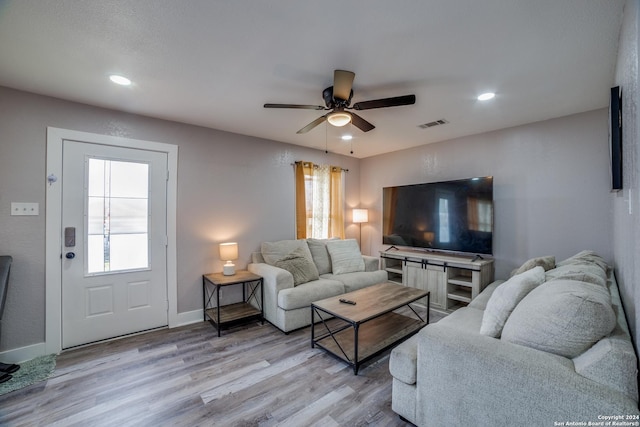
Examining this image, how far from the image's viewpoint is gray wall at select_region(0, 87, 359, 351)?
2432 mm

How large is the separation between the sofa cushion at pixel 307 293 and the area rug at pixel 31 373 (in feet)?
6.75

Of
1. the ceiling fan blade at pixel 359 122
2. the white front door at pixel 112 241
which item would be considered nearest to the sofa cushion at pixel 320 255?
the white front door at pixel 112 241

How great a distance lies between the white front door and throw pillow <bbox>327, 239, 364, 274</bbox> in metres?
2.23

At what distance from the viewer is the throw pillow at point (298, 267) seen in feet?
11.2

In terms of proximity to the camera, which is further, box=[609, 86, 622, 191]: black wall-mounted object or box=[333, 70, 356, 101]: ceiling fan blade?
box=[333, 70, 356, 101]: ceiling fan blade

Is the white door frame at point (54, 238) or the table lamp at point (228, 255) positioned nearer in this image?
the white door frame at point (54, 238)

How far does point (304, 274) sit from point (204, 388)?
165 centimetres

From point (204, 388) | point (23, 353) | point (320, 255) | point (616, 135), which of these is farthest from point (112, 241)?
point (616, 135)

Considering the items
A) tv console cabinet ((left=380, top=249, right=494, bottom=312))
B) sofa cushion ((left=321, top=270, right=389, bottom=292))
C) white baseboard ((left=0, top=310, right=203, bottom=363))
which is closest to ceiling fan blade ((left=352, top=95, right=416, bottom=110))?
sofa cushion ((left=321, top=270, right=389, bottom=292))

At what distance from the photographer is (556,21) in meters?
1.59

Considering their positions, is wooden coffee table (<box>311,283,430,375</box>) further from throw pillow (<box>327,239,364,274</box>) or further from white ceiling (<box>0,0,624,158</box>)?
white ceiling (<box>0,0,624,158</box>)

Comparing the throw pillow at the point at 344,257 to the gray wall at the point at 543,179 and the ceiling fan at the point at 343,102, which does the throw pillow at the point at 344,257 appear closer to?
the gray wall at the point at 543,179

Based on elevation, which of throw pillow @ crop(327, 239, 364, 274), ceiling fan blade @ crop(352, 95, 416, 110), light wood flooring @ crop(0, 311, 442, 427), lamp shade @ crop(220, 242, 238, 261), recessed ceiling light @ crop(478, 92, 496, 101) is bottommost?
light wood flooring @ crop(0, 311, 442, 427)

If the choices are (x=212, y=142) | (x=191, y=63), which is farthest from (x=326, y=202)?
(x=191, y=63)
